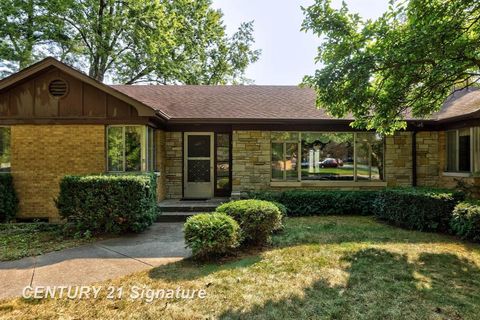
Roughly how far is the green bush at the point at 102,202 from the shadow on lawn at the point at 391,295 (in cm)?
415

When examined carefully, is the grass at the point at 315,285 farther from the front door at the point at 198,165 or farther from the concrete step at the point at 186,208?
the front door at the point at 198,165

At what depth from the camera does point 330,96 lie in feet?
23.0

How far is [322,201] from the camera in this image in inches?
360

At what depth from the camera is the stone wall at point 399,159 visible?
401 inches

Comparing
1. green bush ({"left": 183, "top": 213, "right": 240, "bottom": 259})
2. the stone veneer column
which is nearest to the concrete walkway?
green bush ({"left": 183, "top": 213, "right": 240, "bottom": 259})

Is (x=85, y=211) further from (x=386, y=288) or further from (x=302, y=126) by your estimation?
(x=302, y=126)

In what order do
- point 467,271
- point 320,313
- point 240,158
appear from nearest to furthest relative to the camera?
point 320,313 < point 467,271 < point 240,158

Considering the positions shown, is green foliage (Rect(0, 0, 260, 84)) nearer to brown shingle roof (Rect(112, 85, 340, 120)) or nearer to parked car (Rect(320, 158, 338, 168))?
brown shingle roof (Rect(112, 85, 340, 120))

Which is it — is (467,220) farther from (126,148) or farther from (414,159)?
(126,148)

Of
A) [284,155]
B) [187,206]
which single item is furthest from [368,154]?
[187,206]

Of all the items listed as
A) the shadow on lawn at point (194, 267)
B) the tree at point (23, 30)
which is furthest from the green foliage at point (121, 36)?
the shadow on lawn at point (194, 267)

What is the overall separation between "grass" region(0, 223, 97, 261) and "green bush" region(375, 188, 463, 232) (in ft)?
24.2

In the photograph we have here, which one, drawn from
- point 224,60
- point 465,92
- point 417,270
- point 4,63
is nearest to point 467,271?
point 417,270

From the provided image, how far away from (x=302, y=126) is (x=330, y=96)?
10.1ft
